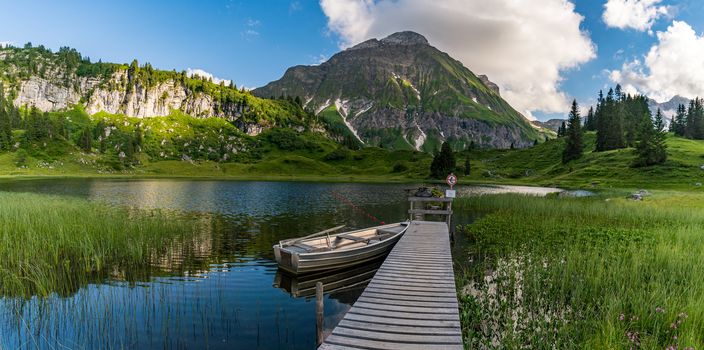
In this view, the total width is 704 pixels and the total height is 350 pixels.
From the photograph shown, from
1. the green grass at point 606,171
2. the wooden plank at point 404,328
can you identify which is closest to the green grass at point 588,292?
the wooden plank at point 404,328

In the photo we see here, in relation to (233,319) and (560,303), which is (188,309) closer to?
(233,319)

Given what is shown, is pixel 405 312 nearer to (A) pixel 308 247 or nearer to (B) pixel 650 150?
(A) pixel 308 247

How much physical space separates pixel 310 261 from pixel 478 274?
9669mm

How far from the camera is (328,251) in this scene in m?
22.7

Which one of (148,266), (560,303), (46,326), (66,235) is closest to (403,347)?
(560,303)

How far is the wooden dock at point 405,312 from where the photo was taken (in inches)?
410

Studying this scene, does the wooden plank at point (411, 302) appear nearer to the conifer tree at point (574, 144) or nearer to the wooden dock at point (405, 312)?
the wooden dock at point (405, 312)

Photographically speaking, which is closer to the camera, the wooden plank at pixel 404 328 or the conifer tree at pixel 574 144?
the wooden plank at pixel 404 328

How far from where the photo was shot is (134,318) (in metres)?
15.9

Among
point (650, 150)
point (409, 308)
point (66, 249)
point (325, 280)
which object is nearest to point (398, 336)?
point (409, 308)

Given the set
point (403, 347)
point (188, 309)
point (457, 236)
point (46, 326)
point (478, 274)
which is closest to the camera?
point (403, 347)

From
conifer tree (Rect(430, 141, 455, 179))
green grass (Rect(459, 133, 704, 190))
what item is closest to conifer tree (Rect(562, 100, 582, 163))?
green grass (Rect(459, 133, 704, 190))

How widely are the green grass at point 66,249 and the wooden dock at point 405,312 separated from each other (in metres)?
15.0

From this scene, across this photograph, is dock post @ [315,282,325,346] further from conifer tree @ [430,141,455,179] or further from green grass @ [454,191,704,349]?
conifer tree @ [430,141,455,179]
